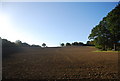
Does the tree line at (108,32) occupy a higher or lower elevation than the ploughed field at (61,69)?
higher

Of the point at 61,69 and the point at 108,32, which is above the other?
the point at 108,32

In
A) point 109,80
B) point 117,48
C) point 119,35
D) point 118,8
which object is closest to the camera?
point 109,80

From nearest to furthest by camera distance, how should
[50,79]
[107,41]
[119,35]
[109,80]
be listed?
1. [109,80]
2. [50,79]
3. [119,35]
4. [107,41]

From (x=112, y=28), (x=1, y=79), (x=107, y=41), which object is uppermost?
(x=112, y=28)

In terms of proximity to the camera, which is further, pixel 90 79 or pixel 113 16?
pixel 113 16

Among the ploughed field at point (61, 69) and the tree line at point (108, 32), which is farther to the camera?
the tree line at point (108, 32)

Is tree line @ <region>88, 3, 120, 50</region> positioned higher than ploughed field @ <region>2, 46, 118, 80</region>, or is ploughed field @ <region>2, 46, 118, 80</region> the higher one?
tree line @ <region>88, 3, 120, 50</region>

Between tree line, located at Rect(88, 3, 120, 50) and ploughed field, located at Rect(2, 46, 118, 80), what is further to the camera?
tree line, located at Rect(88, 3, 120, 50)

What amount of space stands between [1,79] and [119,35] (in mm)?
31946

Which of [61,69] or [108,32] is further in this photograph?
[108,32]

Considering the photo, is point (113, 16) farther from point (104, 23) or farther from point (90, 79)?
point (90, 79)

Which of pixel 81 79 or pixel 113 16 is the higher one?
pixel 113 16

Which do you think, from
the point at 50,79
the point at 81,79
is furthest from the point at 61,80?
the point at 81,79

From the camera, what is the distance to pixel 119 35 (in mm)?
31812
